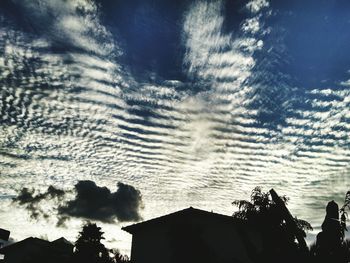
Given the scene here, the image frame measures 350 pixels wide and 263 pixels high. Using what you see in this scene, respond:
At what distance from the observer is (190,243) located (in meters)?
17.8

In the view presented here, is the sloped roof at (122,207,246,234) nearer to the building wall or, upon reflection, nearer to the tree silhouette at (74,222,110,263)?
the building wall

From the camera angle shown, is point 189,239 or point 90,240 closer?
point 189,239

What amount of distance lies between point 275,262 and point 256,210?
9662 millimetres

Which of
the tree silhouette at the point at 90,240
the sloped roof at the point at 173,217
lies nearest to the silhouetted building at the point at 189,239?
the sloped roof at the point at 173,217

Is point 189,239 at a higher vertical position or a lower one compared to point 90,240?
lower

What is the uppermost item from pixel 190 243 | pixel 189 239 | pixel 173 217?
pixel 173 217

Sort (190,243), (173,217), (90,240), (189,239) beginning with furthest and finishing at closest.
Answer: (90,240) → (173,217) → (189,239) → (190,243)

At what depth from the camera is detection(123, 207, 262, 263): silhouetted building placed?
1784cm

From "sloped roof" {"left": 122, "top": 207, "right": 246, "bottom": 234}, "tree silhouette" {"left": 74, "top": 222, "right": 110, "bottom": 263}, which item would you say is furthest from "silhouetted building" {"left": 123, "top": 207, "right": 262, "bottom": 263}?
"tree silhouette" {"left": 74, "top": 222, "right": 110, "bottom": 263}

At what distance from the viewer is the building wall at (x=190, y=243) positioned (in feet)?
58.3

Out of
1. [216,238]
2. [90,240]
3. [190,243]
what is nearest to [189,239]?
[190,243]

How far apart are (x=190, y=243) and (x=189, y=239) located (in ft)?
0.87

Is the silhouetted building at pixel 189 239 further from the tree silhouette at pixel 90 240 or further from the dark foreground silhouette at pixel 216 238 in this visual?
the tree silhouette at pixel 90 240

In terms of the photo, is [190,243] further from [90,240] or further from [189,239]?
[90,240]
